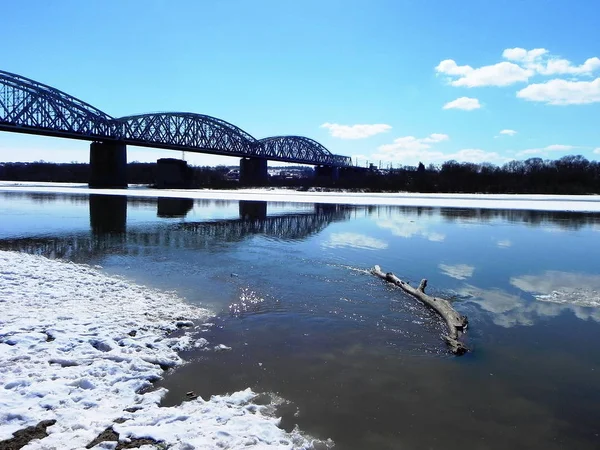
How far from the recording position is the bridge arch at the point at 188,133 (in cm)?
11894

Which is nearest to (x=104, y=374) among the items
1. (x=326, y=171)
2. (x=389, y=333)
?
(x=389, y=333)

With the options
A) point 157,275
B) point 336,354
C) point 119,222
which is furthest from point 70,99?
point 336,354

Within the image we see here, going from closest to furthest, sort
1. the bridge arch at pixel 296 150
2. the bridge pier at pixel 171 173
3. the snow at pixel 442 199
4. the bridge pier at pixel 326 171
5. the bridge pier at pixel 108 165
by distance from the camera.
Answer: the snow at pixel 442 199
the bridge pier at pixel 108 165
the bridge pier at pixel 171 173
the bridge arch at pixel 296 150
the bridge pier at pixel 326 171

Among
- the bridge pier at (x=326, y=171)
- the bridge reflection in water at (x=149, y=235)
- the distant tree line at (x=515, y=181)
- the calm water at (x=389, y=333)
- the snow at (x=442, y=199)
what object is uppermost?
the bridge pier at (x=326, y=171)

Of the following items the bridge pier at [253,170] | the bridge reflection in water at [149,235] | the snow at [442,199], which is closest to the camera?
the bridge reflection in water at [149,235]

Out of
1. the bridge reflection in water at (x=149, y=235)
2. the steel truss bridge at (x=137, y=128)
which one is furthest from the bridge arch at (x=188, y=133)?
the bridge reflection in water at (x=149, y=235)

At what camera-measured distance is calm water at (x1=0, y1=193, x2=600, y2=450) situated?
523 centimetres

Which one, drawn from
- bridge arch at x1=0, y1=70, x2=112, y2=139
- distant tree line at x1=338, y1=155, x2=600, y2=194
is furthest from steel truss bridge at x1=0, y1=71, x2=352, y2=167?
distant tree line at x1=338, y1=155, x2=600, y2=194

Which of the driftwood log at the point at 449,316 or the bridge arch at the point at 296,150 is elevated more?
the bridge arch at the point at 296,150

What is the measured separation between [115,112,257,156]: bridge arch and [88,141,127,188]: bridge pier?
4896 millimetres

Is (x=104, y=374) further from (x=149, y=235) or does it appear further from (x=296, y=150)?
(x=296, y=150)

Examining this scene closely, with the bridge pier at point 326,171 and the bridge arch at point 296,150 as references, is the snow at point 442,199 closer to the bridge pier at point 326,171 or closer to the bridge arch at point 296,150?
the bridge arch at point 296,150

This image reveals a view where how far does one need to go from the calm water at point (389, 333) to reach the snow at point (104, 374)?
0.41 meters

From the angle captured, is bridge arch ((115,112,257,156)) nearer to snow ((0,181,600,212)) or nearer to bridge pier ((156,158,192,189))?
bridge pier ((156,158,192,189))
